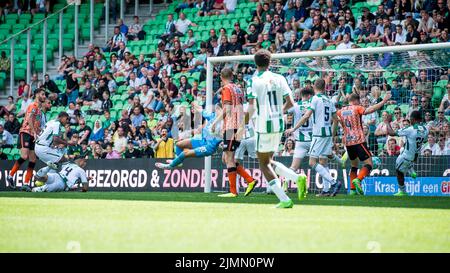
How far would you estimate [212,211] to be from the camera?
12336 millimetres

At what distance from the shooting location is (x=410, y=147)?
59.4 ft

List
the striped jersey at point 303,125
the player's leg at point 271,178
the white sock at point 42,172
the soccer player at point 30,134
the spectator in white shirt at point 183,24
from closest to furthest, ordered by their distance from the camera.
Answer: the player's leg at point 271,178 < the striped jersey at point 303,125 < the white sock at point 42,172 < the soccer player at point 30,134 < the spectator in white shirt at point 183,24

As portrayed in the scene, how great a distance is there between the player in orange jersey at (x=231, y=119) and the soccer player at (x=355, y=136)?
212cm

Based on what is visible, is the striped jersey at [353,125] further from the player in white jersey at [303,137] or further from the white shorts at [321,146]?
the player in white jersey at [303,137]

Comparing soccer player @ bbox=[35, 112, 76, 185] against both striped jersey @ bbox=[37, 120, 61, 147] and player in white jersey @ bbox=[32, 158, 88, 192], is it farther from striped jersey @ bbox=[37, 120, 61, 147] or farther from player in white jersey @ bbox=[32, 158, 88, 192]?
player in white jersey @ bbox=[32, 158, 88, 192]

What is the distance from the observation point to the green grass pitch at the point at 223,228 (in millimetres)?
7750

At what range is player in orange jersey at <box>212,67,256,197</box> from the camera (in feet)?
53.5

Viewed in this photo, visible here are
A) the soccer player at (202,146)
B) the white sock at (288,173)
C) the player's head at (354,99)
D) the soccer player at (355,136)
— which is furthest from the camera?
the player's head at (354,99)

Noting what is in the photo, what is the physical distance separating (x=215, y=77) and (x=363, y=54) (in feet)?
15.0

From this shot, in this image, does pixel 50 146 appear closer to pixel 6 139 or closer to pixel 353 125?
pixel 6 139

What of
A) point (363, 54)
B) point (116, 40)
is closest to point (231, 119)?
point (363, 54)

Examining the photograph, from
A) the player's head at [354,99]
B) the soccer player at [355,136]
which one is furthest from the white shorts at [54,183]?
the player's head at [354,99]

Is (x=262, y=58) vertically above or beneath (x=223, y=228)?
above

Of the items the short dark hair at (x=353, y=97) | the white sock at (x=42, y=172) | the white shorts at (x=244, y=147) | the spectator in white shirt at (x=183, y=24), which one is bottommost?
the white sock at (x=42, y=172)
